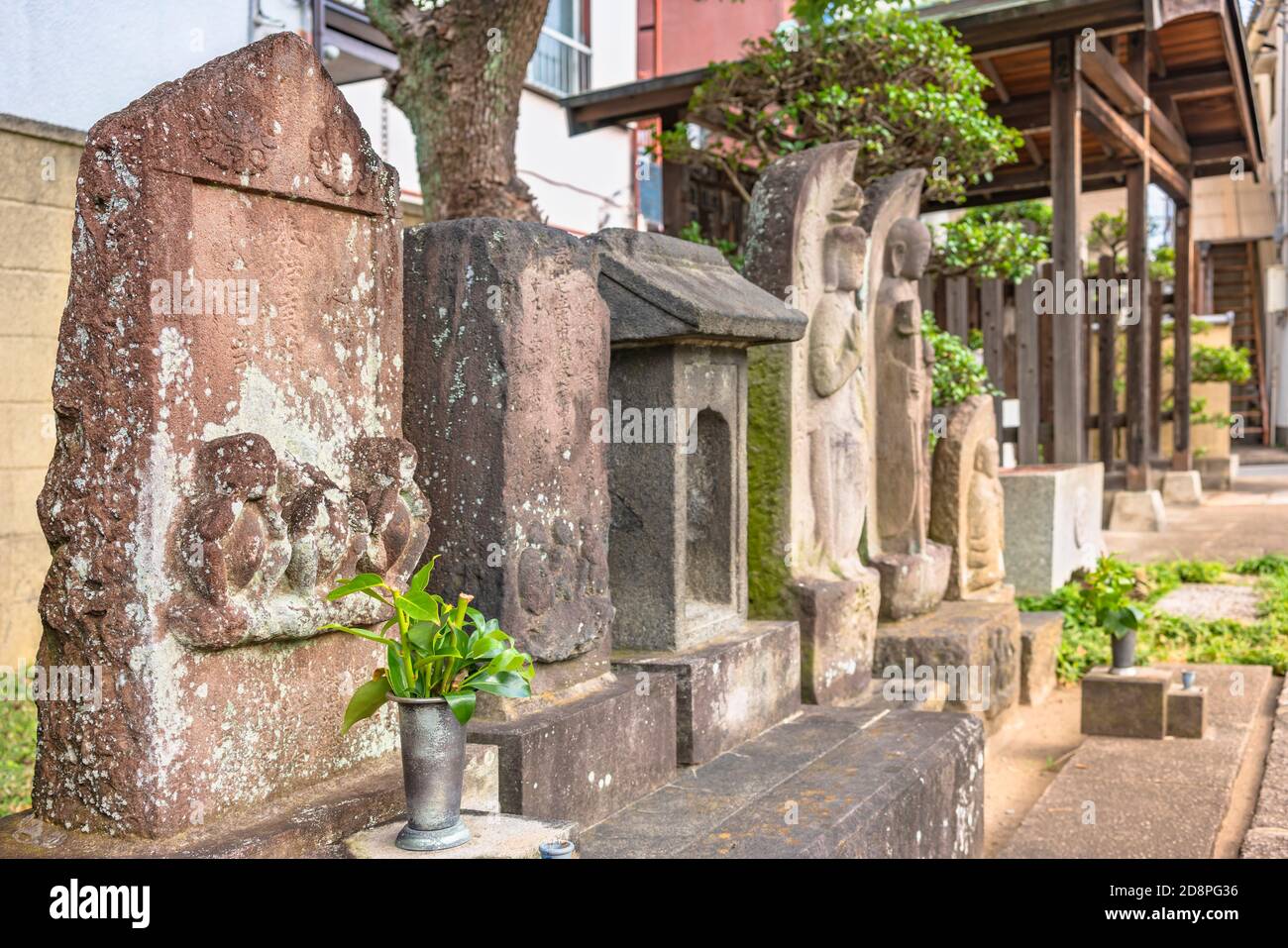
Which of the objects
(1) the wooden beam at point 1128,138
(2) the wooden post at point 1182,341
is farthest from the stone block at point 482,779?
(2) the wooden post at point 1182,341

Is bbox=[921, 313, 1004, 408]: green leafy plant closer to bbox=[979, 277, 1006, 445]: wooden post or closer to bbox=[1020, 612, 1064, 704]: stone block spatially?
bbox=[1020, 612, 1064, 704]: stone block

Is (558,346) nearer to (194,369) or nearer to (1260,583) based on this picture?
(194,369)

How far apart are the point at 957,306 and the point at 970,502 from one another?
6.58m

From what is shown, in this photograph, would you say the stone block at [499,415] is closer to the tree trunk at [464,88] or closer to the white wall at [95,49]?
the tree trunk at [464,88]

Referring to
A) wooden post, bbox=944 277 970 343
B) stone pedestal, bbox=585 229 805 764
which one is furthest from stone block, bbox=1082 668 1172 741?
wooden post, bbox=944 277 970 343

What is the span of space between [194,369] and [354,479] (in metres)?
0.46

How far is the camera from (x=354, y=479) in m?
2.72

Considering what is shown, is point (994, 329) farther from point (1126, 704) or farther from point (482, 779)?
point (482, 779)

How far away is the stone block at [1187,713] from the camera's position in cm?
552

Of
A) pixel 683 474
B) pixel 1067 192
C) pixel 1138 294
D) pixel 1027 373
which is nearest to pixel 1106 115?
pixel 1067 192

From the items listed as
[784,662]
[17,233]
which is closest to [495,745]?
[784,662]

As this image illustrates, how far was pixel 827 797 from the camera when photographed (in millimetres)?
3344

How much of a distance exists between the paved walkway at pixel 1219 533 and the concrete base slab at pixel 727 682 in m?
6.10

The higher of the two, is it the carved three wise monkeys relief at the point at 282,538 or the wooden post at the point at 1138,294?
the wooden post at the point at 1138,294
